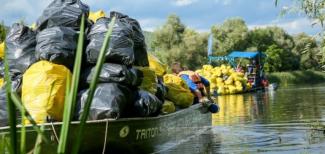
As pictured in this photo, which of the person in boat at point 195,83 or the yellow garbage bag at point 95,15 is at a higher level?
the yellow garbage bag at point 95,15

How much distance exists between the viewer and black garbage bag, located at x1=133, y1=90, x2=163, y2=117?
6.93 m

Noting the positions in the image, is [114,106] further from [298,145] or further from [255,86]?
[255,86]

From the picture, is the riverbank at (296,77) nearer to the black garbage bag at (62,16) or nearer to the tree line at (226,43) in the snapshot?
the tree line at (226,43)

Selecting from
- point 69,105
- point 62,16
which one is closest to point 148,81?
point 62,16

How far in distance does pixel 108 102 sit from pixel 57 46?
0.96 meters

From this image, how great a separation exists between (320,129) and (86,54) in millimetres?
4503

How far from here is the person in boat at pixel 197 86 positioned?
11.6 meters

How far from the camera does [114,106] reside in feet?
20.2

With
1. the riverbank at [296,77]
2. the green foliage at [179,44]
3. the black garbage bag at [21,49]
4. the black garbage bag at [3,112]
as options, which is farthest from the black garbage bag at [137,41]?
the green foliage at [179,44]

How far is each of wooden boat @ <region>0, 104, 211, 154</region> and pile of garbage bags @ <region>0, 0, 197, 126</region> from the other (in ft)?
0.49

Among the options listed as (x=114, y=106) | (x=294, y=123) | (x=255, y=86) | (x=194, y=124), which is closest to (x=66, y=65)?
(x=114, y=106)

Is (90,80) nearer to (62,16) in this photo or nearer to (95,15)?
(62,16)

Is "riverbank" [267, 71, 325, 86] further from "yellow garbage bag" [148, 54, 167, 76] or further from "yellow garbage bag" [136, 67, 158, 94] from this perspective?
"yellow garbage bag" [136, 67, 158, 94]

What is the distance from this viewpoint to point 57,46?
258 inches
